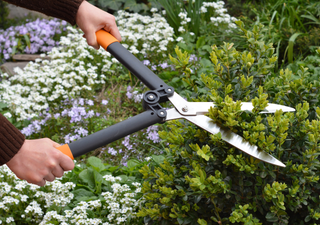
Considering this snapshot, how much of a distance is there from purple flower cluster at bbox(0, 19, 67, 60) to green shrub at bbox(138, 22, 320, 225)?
11.2 feet

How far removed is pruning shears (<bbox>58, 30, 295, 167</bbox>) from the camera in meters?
1.25

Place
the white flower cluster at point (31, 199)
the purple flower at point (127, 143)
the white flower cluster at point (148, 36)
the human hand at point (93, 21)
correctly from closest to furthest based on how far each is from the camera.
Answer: the human hand at point (93, 21), the white flower cluster at point (31, 199), the purple flower at point (127, 143), the white flower cluster at point (148, 36)

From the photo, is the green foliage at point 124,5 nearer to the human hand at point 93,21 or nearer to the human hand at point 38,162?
the human hand at point 93,21

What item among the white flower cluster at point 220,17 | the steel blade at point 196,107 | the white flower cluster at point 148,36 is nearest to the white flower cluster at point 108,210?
the steel blade at point 196,107

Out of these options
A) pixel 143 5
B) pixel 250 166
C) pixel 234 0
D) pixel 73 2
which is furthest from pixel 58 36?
pixel 250 166

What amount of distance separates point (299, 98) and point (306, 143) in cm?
31

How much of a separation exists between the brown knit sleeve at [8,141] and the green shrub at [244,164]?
27.0 inches

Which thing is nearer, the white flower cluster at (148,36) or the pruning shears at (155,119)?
the pruning shears at (155,119)

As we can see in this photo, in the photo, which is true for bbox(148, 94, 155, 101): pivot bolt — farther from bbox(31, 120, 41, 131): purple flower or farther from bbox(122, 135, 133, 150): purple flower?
bbox(31, 120, 41, 131): purple flower

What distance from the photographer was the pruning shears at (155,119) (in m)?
1.25

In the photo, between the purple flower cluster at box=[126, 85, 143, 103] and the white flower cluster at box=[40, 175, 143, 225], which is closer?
the white flower cluster at box=[40, 175, 143, 225]

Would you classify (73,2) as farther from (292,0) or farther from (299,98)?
(292,0)

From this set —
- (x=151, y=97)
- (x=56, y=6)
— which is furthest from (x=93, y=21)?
(x=151, y=97)

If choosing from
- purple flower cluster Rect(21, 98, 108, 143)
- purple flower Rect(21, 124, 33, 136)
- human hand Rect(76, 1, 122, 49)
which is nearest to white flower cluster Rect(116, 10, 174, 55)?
purple flower cluster Rect(21, 98, 108, 143)
